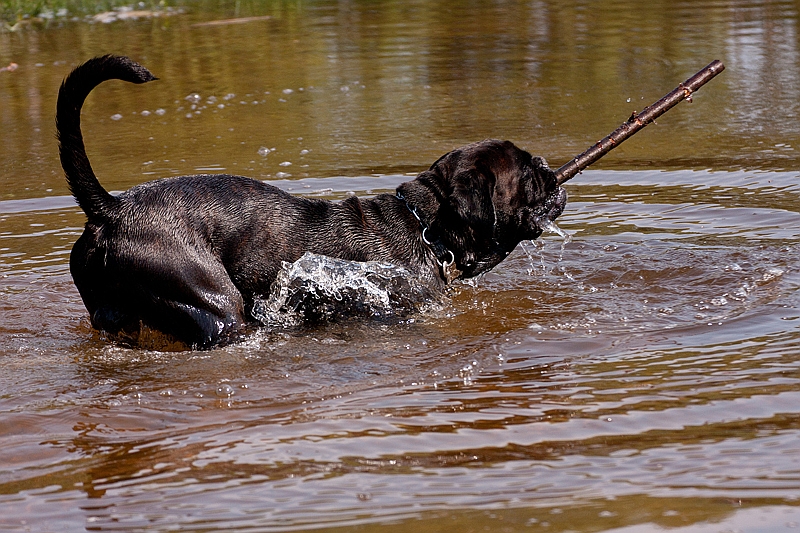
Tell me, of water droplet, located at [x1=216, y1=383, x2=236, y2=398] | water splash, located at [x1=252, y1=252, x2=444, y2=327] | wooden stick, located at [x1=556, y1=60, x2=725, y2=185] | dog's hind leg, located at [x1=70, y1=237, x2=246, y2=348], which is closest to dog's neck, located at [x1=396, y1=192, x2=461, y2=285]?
water splash, located at [x1=252, y1=252, x2=444, y2=327]

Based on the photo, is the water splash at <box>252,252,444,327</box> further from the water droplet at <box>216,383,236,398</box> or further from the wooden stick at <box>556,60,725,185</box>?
the wooden stick at <box>556,60,725,185</box>

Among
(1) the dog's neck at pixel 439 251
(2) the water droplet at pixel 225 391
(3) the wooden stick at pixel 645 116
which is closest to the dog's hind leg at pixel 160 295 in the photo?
(2) the water droplet at pixel 225 391

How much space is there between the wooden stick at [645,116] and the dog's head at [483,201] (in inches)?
11.1

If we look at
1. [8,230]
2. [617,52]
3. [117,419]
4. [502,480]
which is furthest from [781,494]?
[617,52]

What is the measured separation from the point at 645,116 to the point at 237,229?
2.53 m

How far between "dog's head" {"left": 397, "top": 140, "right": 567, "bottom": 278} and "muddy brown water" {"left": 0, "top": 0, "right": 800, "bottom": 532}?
418mm

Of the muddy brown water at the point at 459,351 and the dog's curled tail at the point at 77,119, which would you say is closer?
the muddy brown water at the point at 459,351

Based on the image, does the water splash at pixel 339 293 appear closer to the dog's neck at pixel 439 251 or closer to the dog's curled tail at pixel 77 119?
the dog's neck at pixel 439 251

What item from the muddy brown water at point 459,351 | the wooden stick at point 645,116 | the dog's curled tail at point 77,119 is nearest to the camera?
the muddy brown water at point 459,351

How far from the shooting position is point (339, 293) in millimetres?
6117

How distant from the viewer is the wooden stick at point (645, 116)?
6.42 meters

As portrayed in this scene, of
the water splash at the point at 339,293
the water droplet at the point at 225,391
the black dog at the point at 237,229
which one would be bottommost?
the water droplet at the point at 225,391

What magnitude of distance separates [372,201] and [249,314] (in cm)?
106

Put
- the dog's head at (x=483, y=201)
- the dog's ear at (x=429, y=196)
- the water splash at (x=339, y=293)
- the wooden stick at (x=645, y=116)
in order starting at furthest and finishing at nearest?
the wooden stick at (x=645, y=116) < the dog's ear at (x=429, y=196) < the dog's head at (x=483, y=201) < the water splash at (x=339, y=293)
